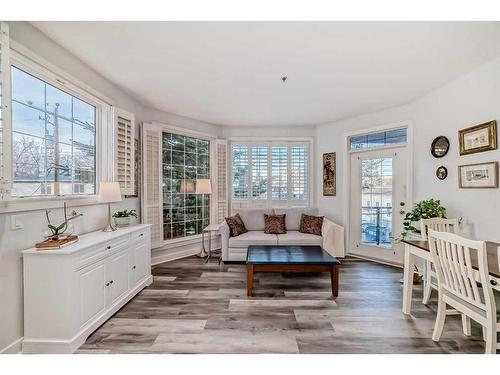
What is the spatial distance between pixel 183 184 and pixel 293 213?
86.3 inches

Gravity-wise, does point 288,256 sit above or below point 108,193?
below

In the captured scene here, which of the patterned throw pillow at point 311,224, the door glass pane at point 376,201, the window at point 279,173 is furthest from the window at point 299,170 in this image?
the door glass pane at point 376,201

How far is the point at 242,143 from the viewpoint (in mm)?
5133

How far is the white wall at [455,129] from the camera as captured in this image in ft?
8.29

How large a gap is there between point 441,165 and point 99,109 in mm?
4546

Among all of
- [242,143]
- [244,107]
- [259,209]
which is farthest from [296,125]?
[259,209]

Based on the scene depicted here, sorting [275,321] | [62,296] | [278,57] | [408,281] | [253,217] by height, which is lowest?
[275,321]

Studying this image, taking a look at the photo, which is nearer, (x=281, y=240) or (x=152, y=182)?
(x=152, y=182)

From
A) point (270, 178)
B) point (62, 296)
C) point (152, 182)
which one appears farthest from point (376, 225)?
point (62, 296)

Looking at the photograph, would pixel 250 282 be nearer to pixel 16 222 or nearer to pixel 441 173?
pixel 16 222

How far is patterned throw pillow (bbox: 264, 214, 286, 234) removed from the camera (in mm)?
4387

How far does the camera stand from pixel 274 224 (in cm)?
444

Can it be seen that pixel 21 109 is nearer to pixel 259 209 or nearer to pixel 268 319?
pixel 268 319

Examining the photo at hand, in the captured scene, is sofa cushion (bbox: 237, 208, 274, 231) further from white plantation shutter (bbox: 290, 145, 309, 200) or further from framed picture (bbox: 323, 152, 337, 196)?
framed picture (bbox: 323, 152, 337, 196)
